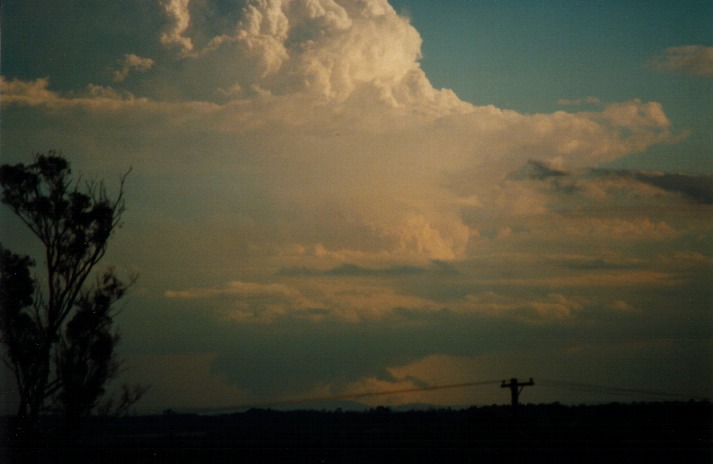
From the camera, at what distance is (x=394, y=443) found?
76.9 ft

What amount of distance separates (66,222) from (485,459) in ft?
49.9

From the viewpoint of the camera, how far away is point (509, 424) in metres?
24.4

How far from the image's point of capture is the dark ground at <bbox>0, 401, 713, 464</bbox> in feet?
68.0

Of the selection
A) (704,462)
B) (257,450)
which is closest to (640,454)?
(704,462)

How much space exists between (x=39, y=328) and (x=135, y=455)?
5.01 m

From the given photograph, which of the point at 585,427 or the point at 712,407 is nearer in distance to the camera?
the point at 585,427

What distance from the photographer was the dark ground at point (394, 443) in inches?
816

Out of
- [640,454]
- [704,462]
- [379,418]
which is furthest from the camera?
[379,418]

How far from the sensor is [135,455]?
851 inches

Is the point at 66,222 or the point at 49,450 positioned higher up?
the point at 66,222

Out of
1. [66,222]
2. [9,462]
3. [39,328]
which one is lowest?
[9,462]

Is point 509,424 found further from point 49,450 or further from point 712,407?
point 49,450

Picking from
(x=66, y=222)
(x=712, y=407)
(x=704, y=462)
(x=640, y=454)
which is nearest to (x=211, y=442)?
(x=66, y=222)

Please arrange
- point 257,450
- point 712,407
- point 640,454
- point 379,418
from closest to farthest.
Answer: point 640,454 → point 257,450 → point 712,407 → point 379,418
